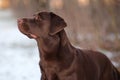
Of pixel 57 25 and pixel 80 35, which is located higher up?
pixel 57 25

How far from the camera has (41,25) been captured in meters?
7.37

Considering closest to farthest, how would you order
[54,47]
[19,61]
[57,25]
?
[57,25] → [54,47] → [19,61]

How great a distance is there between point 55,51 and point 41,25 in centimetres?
47

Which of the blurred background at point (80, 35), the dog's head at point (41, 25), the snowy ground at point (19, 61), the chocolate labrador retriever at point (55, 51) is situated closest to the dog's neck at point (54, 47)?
the chocolate labrador retriever at point (55, 51)

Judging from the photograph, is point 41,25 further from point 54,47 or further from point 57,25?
point 54,47

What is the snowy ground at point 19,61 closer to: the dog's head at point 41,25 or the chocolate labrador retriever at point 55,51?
the chocolate labrador retriever at point 55,51

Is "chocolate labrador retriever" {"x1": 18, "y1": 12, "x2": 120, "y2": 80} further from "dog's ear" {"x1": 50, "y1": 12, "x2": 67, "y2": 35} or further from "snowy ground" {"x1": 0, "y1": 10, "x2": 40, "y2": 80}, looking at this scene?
"snowy ground" {"x1": 0, "y1": 10, "x2": 40, "y2": 80}

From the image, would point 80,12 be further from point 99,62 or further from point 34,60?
point 99,62

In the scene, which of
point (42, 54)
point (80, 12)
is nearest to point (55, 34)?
point (42, 54)

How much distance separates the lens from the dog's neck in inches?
290

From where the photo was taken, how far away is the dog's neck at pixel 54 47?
7365 mm

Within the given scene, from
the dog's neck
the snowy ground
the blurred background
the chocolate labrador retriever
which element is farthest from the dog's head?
the blurred background

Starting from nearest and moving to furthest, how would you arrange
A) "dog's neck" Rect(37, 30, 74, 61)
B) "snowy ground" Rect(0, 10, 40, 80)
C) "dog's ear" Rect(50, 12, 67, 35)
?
"dog's ear" Rect(50, 12, 67, 35), "dog's neck" Rect(37, 30, 74, 61), "snowy ground" Rect(0, 10, 40, 80)

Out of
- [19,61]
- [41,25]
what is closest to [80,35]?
[19,61]
